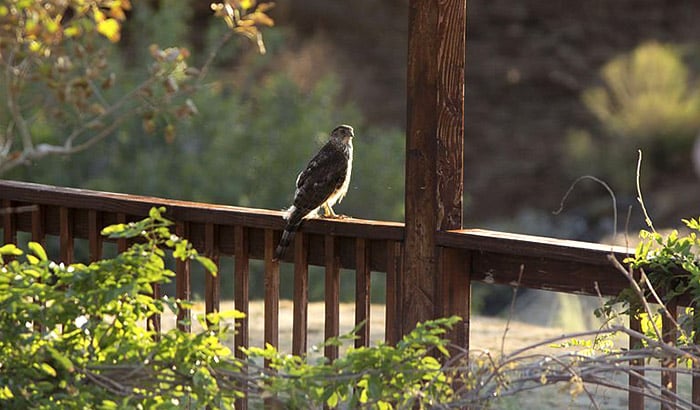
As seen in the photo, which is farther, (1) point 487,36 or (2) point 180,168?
(1) point 487,36

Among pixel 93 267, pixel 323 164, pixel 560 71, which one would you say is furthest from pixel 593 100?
pixel 93 267

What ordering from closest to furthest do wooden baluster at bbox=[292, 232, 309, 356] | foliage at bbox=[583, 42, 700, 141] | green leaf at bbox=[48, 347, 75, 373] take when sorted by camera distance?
green leaf at bbox=[48, 347, 75, 373] → wooden baluster at bbox=[292, 232, 309, 356] → foliage at bbox=[583, 42, 700, 141]

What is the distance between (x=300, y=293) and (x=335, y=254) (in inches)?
6.3

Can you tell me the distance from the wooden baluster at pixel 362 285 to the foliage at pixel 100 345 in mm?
904

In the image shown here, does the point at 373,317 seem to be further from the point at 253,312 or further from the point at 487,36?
the point at 487,36

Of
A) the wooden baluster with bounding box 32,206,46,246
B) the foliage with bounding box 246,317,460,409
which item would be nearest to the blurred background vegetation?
the wooden baluster with bounding box 32,206,46,246

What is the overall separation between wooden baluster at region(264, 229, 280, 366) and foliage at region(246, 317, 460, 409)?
1.17 metres

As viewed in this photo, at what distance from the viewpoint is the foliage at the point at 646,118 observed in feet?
44.9

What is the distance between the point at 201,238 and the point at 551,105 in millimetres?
13158

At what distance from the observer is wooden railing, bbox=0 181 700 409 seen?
3203 mm

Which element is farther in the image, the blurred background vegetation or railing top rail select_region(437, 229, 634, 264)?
the blurred background vegetation

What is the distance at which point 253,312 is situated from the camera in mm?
6707

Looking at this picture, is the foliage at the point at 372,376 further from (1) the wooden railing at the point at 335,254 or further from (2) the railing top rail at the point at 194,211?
(2) the railing top rail at the point at 194,211

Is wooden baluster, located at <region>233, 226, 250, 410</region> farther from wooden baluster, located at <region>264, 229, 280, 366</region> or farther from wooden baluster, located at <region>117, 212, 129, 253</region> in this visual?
wooden baluster, located at <region>117, 212, 129, 253</region>
